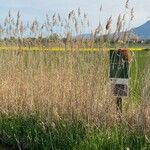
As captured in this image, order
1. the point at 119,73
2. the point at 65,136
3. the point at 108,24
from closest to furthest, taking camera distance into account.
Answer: the point at 65,136 < the point at 119,73 < the point at 108,24

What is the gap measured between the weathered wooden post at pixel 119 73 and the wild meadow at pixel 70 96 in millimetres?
118

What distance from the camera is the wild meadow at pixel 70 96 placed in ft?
22.6

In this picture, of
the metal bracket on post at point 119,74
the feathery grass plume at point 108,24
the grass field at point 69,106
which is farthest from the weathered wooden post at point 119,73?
the feathery grass plume at point 108,24

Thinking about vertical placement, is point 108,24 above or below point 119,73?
above

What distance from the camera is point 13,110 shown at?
897cm

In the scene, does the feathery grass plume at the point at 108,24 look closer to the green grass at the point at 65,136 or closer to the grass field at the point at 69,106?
the grass field at the point at 69,106

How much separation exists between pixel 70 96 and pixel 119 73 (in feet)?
2.93

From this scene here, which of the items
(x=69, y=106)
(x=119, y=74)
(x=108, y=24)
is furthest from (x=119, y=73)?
(x=69, y=106)

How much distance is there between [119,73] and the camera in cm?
755

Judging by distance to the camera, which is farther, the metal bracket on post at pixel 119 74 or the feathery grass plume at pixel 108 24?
the feathery grass plume at pixel 108 24

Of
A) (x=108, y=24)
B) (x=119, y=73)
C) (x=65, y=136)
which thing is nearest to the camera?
(x=65, y=136)

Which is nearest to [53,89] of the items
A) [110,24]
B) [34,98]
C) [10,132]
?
[34,98]

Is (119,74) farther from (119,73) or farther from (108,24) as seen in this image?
(108,24)

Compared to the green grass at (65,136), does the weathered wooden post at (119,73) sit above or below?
above
